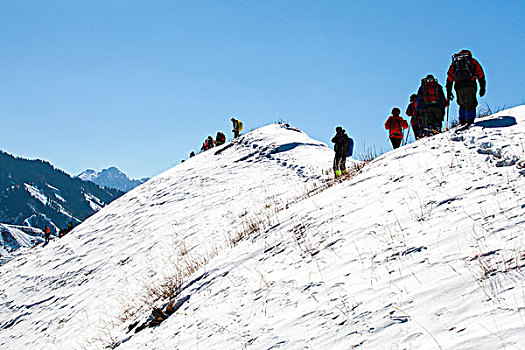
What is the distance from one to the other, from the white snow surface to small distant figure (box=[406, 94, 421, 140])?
310cm

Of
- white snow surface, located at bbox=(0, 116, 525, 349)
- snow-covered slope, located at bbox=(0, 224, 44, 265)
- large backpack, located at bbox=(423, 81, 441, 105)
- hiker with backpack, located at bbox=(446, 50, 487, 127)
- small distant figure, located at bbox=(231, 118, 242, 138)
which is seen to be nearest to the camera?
white snow surface, located at bbox=(0, 116, 525, 349)

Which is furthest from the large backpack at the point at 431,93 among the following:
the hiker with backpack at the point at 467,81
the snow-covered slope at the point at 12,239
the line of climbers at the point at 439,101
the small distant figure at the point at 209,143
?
the snow-covered slope at the point at 12,239

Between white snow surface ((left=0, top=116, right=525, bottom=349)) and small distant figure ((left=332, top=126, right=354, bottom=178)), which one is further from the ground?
small distant figure ((left=332, top=126, right=354, bottom=178))

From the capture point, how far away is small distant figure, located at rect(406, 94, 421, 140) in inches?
444

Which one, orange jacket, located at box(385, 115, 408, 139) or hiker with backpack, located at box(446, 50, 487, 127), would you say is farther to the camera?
orange jacket, located at box(385, 115, 408, 139)

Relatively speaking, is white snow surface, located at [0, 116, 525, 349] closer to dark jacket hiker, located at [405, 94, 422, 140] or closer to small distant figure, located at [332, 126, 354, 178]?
small distant figure, located at [332, 126, 354, 178]

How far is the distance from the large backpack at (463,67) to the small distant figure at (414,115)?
8.45ft

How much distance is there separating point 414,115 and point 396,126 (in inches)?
35.7

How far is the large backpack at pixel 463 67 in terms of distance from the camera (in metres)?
8.41

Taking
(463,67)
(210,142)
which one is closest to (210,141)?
(210,142)

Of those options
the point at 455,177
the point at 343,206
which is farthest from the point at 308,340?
the point at 455,177

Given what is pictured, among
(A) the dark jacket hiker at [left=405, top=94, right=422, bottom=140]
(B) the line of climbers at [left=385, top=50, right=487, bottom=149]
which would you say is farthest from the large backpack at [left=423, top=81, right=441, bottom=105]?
(A) the dark jacket hiker at [left=405, top=94, right=422, bottom=140]

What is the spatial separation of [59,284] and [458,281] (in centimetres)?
1286

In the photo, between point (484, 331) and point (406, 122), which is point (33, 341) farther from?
point (406, 122)
